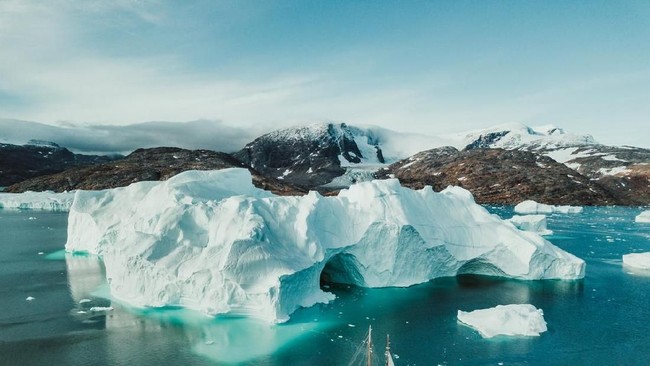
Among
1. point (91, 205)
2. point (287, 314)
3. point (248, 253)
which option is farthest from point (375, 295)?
point (91, 205)

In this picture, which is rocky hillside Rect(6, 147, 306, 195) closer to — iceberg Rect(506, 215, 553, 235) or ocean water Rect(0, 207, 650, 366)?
iceberg Rect(506, 215, 553, 235)

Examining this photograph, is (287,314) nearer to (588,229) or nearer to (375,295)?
(375,295)

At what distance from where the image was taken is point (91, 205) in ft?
114

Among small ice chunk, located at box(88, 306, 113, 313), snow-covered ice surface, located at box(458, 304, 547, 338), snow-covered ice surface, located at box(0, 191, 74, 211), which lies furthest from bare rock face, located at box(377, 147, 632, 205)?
small ice chunk, located at box(88, 306, 113, 313)

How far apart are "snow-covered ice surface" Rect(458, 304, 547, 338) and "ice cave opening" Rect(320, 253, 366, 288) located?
7960 millimetres

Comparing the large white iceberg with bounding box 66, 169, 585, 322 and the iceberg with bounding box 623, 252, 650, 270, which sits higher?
the large white iceberg with bounding box 66, 169, 585, 322

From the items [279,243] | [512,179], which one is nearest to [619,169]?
[512,179]

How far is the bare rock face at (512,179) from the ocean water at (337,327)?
85.7 metres

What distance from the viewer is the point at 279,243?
22969mm

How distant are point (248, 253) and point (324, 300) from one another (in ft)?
16.7

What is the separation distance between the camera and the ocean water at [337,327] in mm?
16906

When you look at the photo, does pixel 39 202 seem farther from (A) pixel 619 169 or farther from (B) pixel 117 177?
(A) pixel 619 169

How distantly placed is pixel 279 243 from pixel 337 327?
17.2 ft

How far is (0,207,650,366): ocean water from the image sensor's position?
16.9 meters
